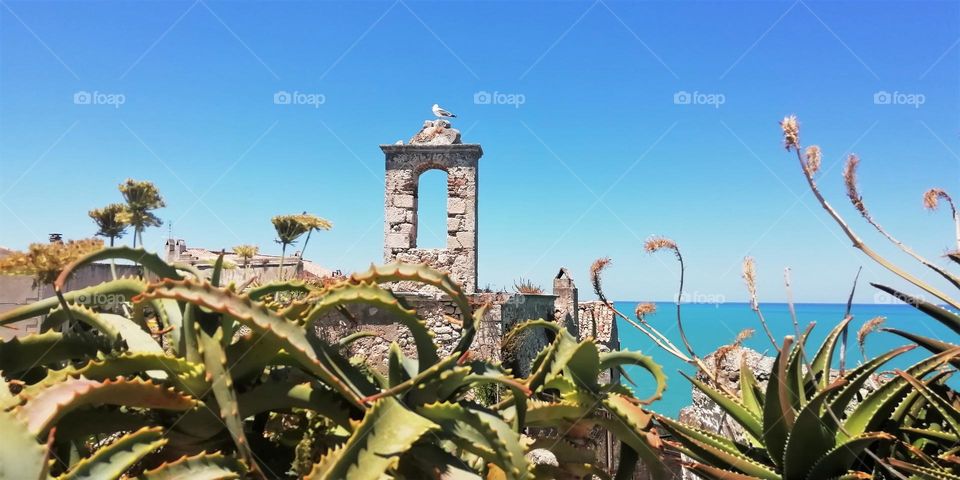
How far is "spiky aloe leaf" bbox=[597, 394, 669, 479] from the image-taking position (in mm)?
1341

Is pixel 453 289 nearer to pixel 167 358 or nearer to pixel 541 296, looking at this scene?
pixel 167 358

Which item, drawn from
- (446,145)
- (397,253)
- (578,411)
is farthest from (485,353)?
(578,411)

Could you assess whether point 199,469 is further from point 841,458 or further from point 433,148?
point 433,148

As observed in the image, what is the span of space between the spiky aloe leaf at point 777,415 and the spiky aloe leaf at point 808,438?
0.16 ft

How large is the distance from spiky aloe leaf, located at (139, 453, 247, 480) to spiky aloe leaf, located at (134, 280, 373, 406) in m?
0.20

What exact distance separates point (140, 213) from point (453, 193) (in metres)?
6.60

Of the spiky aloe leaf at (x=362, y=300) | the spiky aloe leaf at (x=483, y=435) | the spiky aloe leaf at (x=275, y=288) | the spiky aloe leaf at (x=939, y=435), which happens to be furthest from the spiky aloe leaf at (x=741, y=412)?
the spiky aloe leaf at (x=275, y=288)

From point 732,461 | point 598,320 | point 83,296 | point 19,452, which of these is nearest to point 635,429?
point 732,461

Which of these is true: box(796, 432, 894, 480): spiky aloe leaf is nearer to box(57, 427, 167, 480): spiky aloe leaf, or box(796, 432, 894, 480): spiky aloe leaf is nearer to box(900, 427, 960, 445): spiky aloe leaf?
box(900, 427, 960, 445): spiky aloe leaf

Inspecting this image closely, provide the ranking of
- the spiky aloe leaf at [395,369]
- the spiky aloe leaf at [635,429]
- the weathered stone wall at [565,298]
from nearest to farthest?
the spiky aloe leaf at [395,369]
the spiky aloe leaf at [635,429]
the weathered stone wall at [565,298]

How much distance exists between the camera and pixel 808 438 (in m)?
1.62

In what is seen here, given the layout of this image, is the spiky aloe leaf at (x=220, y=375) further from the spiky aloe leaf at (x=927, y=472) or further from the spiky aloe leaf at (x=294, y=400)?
the spiky aloe leaf at (x=927, y=472)

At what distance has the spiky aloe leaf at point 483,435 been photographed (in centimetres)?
109

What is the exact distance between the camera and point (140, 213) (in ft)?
7.63
